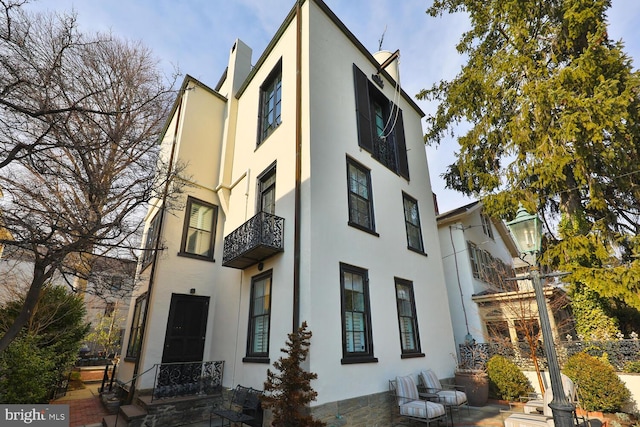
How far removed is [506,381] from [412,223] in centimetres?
529

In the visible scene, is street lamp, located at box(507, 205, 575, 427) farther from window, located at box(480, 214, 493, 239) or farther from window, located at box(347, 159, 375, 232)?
window, located at box(480, 214, 493, 239)

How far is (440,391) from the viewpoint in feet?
23.4

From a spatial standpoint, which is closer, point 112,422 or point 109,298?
point 112,422

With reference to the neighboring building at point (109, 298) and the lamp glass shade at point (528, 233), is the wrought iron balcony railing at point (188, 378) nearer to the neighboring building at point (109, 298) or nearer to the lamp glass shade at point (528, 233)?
the neighboring building at point (109, 298)

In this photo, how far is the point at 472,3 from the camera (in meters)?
11.5

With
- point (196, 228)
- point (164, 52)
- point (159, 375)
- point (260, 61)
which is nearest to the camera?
point (159, 375)

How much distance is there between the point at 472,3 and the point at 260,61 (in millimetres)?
8362

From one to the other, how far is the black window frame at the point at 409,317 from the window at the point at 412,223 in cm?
148

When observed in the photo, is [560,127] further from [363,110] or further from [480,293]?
[480,293]

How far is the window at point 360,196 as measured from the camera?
316 inches

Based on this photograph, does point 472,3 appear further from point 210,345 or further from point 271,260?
point 210,345

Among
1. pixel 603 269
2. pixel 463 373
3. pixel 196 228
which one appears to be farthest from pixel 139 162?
pixel 603 269

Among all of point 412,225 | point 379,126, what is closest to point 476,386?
point 412,225

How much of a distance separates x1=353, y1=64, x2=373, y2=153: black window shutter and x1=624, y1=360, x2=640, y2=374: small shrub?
28.3 ft
